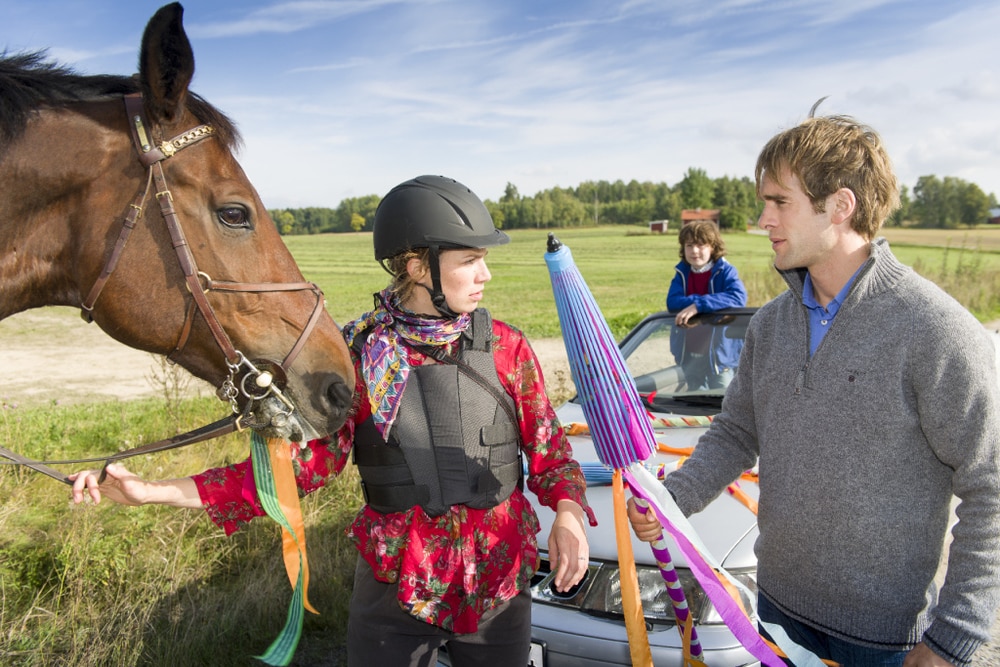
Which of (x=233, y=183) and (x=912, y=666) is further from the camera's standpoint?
(x=233, y=183)

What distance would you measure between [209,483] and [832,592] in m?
1.83

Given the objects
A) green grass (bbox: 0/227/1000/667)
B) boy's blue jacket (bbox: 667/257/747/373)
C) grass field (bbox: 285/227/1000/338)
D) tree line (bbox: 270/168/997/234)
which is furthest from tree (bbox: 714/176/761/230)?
green grass (bbox: 0/227/1000/667)

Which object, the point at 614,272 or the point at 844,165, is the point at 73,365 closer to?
the point at 844,165

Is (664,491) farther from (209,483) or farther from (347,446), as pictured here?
(209,483)

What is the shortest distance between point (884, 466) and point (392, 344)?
4.80 ft

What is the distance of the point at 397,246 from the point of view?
2219mm

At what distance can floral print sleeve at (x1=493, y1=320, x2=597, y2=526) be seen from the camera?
2172 millimetres

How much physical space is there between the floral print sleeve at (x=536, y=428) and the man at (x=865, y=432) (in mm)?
336

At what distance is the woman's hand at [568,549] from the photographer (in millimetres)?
1950

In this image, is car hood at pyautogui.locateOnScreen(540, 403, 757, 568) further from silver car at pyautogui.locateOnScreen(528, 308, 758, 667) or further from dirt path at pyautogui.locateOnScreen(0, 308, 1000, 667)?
dirt path at pyautogui.locateOnScreen(0, 308, 1000, 667)

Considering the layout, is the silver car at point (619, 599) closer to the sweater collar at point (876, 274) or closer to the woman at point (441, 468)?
the woman at point (441, 468)

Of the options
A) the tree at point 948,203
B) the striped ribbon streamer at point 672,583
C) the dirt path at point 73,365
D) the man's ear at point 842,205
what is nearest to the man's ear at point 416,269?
the striped ribbon streamer at point 672,583

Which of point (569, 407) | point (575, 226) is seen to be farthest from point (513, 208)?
point (569, 407)

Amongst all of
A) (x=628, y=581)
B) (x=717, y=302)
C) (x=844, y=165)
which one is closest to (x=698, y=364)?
(x=717, y=302)
